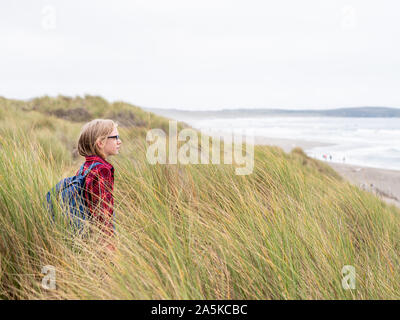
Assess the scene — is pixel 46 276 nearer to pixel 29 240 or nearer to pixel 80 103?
pixel 29 240

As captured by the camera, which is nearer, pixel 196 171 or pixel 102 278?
pixel 102 278

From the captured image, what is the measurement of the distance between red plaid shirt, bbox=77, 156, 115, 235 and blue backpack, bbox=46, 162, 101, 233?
0.04m

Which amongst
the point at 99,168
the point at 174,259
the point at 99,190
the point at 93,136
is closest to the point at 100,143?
the point at 93,136

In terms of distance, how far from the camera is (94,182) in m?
2.31

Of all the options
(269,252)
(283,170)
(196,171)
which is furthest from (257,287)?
(283,170)

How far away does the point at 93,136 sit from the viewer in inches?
92.7

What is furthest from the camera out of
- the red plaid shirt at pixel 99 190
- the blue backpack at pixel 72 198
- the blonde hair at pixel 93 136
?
the blonde hair at pixel 93 136

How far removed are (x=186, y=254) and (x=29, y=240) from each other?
2.92 feet

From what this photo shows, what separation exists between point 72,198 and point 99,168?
0.25 meters

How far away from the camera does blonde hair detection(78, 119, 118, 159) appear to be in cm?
236

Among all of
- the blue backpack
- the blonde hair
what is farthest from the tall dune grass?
the blonde hair

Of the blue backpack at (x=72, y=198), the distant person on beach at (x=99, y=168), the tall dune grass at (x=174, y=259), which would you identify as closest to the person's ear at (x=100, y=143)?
the distant person on beach at (x=99, y=168)

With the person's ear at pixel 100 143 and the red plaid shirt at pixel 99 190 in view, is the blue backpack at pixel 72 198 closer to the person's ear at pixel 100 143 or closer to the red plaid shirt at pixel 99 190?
the red plaid shirt at pixel 99 190

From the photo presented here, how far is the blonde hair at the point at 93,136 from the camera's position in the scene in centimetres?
236
